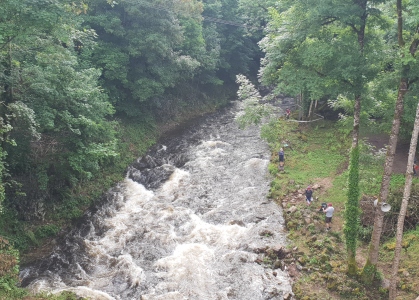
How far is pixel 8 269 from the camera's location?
11.9 metres

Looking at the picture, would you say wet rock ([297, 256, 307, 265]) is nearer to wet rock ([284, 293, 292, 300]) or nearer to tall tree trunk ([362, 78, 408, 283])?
wet rock ([284, 293, 292, 300])

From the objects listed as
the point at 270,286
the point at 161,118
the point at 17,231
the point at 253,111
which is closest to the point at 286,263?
the point at 270,286

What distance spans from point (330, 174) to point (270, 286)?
409 inches

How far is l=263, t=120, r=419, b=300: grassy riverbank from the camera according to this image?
12.7 meters

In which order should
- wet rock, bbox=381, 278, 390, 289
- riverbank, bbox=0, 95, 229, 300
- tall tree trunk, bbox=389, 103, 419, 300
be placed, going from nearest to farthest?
1. tall tree trunk, bbox=389, 103, 419, 300
2. riverbank, bbox=0, 95, 229, 300
3. wet rock, bbox=381, 278, 390, 289

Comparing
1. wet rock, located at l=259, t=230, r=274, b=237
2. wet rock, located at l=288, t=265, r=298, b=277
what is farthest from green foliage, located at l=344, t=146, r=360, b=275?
wet rock, located at l=259, t=230, r=274, b=237

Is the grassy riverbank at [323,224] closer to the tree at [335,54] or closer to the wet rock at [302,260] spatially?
the wet rock at [302,260]

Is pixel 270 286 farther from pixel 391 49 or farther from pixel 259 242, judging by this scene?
pixel 391 49

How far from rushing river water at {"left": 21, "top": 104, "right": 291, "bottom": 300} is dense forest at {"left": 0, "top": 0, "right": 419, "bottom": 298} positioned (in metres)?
1.80

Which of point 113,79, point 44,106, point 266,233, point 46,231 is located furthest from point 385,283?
point 113,79

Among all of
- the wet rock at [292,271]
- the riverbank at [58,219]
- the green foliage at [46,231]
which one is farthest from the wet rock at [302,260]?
the green foliage at [46,231]

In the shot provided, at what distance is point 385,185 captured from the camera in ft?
38.8

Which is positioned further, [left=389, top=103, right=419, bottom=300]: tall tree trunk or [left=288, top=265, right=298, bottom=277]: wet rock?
[left=288, top=265, right=298, bottom=277]: wet rock

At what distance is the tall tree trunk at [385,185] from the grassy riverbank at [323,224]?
61cm
